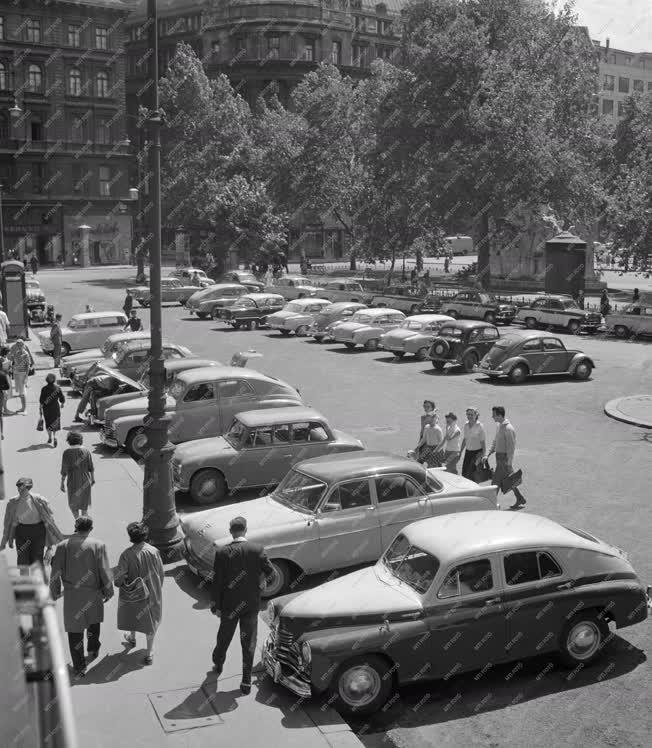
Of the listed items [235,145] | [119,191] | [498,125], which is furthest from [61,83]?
[498,125]

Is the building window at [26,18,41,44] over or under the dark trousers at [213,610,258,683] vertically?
over

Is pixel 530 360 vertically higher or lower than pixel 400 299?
lower

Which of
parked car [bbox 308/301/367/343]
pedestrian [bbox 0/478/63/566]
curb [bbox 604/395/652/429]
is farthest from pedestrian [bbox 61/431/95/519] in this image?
parked car [bbox 308/301/367/343]

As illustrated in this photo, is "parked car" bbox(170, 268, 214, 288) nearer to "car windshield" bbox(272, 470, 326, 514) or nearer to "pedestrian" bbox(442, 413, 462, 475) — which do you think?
"pedestrian" bbox(442, 413, 462, 475)

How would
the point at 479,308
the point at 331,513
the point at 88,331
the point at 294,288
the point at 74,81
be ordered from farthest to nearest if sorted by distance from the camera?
1. the point at 74,81
2. the point at 294,288
3. the point at 479,308
4. the point at 88,331
5. the point at 331,513

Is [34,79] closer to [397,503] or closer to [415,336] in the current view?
[415,336]

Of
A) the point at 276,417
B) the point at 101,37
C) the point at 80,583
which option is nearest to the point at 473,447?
the point at 276,417

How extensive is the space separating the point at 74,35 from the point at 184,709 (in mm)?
77368

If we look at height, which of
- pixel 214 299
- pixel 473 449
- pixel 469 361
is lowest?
pixel 469 361

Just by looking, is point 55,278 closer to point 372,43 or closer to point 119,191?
point 119,191

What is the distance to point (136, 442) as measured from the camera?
1798 cm

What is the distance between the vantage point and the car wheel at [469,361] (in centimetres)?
2928

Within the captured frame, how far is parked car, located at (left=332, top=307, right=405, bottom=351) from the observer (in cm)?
3394

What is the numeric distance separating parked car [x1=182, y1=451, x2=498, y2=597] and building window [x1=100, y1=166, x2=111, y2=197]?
71736 mm
